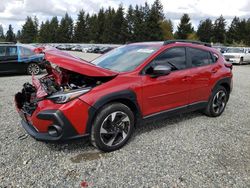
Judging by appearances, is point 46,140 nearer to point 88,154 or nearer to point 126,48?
point 88,154

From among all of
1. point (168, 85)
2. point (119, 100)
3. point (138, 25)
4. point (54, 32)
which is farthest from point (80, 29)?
point (119, 100)

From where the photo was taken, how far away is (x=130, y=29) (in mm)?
74938

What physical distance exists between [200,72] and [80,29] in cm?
8560

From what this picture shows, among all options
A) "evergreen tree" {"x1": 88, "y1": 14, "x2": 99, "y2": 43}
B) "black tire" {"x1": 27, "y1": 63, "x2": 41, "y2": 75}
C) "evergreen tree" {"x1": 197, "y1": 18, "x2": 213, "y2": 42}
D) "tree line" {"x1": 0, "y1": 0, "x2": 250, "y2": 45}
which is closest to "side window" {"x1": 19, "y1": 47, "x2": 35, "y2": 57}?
"black tire" {"x1": 27, "y1": 63, "x2": 41, "y2": 75}

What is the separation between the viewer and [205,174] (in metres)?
3.39

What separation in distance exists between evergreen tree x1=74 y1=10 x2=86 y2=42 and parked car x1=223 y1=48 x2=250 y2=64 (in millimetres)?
68181

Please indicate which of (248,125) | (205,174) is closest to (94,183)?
(205,174)

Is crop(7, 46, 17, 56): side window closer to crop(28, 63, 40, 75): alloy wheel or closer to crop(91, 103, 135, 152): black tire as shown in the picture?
crop(28, 63, 40, 75): alloy wheel

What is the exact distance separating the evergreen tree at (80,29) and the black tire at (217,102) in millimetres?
83443

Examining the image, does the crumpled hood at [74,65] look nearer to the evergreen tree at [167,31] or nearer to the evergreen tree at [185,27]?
the evergreen tree at [185,27]

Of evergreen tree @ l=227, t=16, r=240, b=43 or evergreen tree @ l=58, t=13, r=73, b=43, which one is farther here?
evergreen tree @ l=58, t=13, r=73, b=43

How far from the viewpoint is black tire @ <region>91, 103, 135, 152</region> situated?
146 inches

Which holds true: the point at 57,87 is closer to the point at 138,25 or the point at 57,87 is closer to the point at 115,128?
the point at 115,128

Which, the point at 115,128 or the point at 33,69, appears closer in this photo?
the point at 115,128
